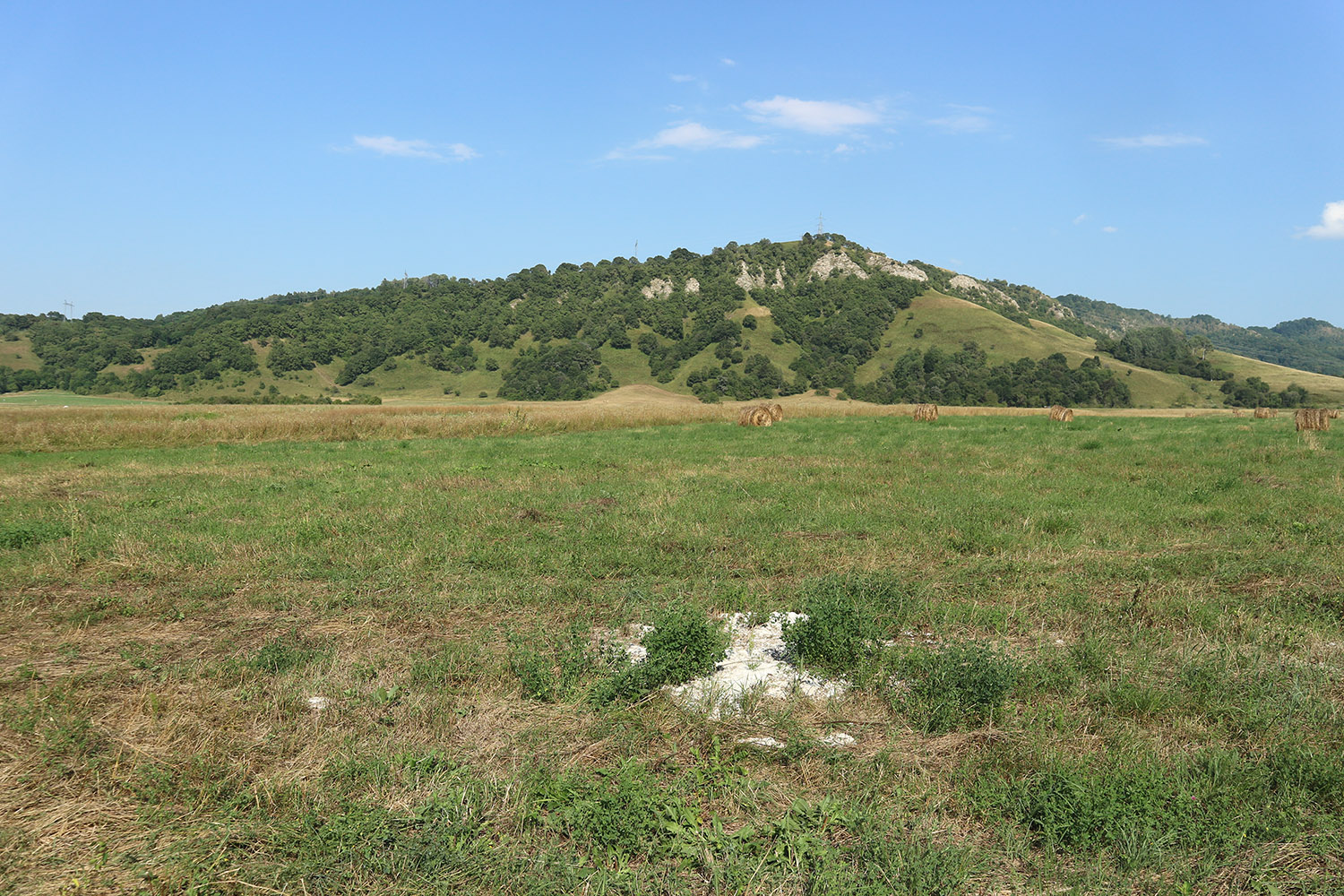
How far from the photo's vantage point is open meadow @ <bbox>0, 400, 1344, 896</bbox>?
3.79 meters

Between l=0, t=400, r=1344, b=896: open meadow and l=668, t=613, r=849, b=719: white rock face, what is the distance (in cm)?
9

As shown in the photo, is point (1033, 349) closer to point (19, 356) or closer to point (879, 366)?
point (879, 366)

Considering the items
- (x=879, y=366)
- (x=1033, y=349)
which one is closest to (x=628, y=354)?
(x=879, y=366)

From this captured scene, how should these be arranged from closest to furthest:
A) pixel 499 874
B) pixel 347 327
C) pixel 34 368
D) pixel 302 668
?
pixel 499 874 → pixel 302 668 → pixel 34 368 → pixel 347 327

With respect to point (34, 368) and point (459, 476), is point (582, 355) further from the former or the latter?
point (459, 476)

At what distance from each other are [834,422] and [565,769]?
31.7 metres

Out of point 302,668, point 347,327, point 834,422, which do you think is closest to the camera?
point 302,668

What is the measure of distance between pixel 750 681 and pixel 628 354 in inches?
6456

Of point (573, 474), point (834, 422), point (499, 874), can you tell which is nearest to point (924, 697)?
point (499, 874)

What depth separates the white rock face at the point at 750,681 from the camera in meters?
5.70

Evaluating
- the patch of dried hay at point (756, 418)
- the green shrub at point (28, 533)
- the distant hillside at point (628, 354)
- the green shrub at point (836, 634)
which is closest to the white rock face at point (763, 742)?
the green shrub at point (836, 634)

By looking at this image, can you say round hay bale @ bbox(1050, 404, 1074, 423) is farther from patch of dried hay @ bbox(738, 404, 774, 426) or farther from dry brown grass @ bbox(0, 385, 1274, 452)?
patch of dried hay @ bbox(738, 404, 774, 426)

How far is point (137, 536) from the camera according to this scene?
11078 mm

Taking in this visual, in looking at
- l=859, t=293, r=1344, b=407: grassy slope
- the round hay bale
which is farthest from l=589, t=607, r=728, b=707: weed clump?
l=859, t=293, r=1344, b=407: grassy slope
